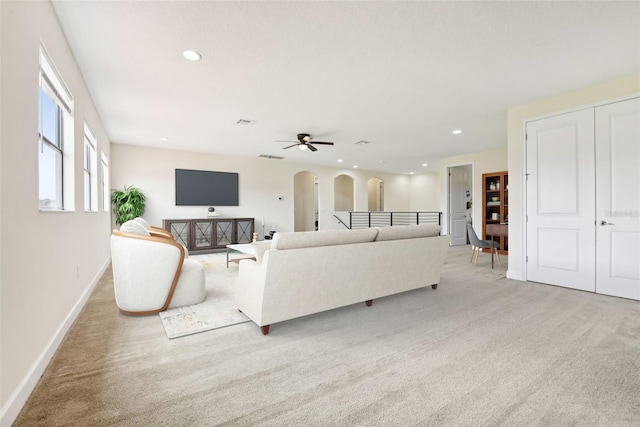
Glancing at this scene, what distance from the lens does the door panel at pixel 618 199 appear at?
329 centimetres

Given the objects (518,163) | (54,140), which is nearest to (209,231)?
(54,140)

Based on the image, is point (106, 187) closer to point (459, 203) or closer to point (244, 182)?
point (244, 182)

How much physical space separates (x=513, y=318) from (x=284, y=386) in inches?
91.6

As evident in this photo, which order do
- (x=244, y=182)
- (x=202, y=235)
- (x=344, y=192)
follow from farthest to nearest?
(x=344, y=192)
(x=244, y=182)
(x=202, y=235)

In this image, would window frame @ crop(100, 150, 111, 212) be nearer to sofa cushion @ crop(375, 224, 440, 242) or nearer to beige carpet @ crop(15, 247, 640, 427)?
beige carpet @ crop(15, 247, 640, 427)

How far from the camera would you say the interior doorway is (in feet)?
27.1

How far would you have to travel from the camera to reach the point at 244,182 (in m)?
8.07

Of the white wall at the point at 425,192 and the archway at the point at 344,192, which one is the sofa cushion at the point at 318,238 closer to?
the archway at the point at 344,192

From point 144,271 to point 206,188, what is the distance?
4946mm

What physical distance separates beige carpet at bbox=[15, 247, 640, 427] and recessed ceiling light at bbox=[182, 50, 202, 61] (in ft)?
8.24

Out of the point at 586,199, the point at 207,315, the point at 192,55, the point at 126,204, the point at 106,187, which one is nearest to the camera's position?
the point at 192,55

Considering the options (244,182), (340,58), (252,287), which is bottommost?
(252,287)

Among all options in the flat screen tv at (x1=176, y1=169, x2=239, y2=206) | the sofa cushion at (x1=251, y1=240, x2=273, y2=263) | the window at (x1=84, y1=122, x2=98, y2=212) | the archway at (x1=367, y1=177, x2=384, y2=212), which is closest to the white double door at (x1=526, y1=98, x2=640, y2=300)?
the sofa cushion at (x1=251, y1=240, x2=273, y2=263)

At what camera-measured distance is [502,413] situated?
1.50 meters
